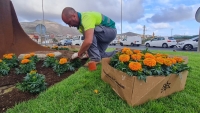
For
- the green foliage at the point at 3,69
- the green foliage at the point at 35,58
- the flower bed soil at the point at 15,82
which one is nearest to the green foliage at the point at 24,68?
the flower bed soil at the point at 15,82

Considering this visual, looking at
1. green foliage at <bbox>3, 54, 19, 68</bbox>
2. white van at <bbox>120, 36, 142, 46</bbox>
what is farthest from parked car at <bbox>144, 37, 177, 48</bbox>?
green foliage at <bbox>3, 54, 19, 68</bbox>

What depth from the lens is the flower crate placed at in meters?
1.49

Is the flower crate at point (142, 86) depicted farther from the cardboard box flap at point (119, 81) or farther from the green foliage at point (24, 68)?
the green foliage at point (24, 68)

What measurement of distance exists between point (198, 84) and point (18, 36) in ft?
13.6

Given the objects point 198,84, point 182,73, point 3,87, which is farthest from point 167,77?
point 3,87

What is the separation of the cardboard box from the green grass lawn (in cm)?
6

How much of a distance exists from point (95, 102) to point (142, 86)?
1.70 ft

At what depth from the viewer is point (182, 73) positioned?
69.5 inches

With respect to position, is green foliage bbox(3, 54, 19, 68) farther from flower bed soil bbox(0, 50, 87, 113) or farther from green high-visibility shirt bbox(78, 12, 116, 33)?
green high-visibility shirt bbox(78, 12, 116, 33)

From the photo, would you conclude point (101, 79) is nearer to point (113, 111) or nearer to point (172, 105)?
point (113, 111)

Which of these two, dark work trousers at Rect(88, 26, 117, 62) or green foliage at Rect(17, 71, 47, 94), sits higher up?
dark work trousers at Rect(88, 26, 117, 62)

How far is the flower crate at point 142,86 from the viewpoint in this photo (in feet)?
4.88

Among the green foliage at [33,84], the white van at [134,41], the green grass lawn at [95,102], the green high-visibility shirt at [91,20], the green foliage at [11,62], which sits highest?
the white van at [134,41]

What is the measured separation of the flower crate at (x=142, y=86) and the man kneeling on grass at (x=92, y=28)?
0.80 m
